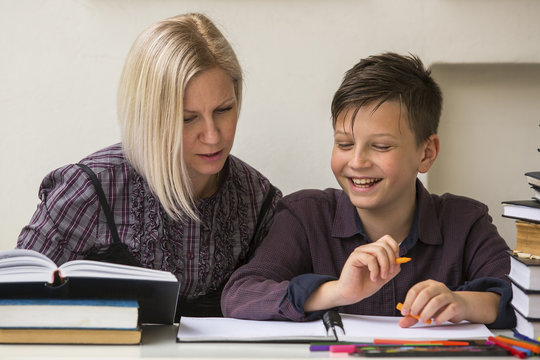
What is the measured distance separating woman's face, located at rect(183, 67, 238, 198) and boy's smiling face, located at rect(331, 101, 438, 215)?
0.23m

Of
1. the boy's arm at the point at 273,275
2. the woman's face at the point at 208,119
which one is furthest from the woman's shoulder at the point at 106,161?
the boy's arm at the point at 273,275

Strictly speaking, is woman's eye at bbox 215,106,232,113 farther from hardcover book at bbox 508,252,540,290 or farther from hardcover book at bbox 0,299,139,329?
hardcover book at bbox 508,252,540,290

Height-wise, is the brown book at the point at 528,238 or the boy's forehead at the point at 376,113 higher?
the boy's forehead at the point at 376,113

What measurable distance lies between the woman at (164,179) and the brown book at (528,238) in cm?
58

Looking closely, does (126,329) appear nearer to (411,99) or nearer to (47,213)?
(47,213)

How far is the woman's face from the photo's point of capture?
50.5 inches

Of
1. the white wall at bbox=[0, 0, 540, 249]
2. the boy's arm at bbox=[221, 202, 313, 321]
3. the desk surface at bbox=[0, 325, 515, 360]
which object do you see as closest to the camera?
the desk surface at bbox=[0, 325, 515, 360]

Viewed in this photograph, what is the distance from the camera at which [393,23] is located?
5.50 ft

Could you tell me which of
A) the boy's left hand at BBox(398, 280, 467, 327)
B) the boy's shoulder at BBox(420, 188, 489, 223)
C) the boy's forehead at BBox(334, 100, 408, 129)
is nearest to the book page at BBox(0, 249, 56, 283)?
the boy's left hand at BBox(398, 280, 467, 327)

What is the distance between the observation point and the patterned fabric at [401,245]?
1.32 meters

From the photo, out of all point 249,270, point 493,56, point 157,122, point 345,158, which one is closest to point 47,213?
point 157,122

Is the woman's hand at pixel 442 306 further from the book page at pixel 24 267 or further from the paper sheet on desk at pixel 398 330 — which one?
the book page at pixel 24 267

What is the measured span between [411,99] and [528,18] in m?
0.54

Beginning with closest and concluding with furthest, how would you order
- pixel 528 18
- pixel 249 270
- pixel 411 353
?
1. pixel 411 353
2. pixel 249 270
3. pixel 528 18
